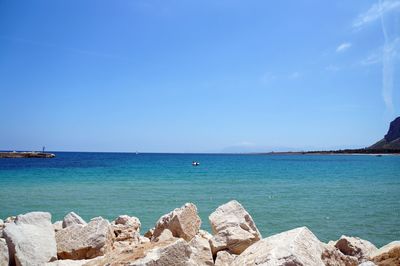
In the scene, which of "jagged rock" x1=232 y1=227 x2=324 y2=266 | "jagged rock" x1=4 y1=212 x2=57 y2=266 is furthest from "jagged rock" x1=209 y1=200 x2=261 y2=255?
"jagged rock" x1=4 y1=212 x2=57 y2=266

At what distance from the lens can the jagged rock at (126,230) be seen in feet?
25.0

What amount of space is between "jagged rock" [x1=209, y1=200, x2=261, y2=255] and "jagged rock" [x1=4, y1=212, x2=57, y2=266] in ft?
9.05

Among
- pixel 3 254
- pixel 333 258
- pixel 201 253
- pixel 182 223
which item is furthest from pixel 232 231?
pixel 3 254

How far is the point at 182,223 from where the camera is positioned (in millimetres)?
6688

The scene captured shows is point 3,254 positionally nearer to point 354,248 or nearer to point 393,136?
point 354,248

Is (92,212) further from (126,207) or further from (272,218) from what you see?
(272,218)

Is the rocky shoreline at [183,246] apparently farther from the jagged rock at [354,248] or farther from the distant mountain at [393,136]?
the distant mountain at [393,136]

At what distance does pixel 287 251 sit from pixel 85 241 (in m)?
3.61

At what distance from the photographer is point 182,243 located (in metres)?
4.43

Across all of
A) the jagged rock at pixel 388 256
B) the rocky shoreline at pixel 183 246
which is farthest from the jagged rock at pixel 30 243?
the jagged rock at pixel 388 256

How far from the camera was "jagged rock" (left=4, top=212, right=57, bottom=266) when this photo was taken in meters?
5.89

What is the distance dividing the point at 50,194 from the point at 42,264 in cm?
1797

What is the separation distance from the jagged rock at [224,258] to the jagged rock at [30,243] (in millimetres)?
2682

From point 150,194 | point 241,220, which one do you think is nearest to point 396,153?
point 150,194
